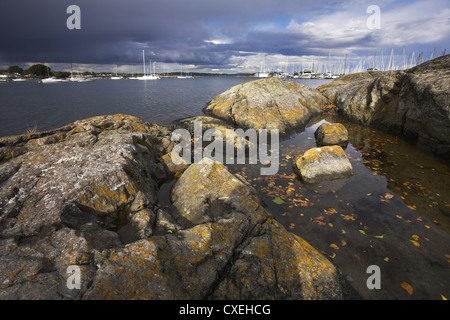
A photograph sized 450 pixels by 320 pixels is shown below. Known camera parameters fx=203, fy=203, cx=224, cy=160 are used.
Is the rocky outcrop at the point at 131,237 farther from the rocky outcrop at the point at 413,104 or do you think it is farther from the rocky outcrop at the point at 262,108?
the rocky outcrop at the point at 413,104

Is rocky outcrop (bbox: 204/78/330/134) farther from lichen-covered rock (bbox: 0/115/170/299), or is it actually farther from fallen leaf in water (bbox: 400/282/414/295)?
fallen leaf in water (bbox: 400/282/414/295)

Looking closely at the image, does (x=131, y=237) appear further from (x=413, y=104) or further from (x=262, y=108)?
(x=413, y=104)

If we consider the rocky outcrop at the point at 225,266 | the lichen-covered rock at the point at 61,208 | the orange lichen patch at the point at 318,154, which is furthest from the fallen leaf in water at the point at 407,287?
the lichen-covered rock at the point at 61,208

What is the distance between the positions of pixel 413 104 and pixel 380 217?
10633 millimetres

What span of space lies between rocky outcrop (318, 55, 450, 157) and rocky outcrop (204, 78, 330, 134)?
4.99 metres

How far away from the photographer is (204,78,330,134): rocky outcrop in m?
16.9

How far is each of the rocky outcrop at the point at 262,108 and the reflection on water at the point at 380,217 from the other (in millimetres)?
6243

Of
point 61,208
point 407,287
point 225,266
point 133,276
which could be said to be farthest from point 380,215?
point 61,208

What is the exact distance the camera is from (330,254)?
5.42m

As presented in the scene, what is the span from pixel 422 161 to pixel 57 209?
15451 millimetres

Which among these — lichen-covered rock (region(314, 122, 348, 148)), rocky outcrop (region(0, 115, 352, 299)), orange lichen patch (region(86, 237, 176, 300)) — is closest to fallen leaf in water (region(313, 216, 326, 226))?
rocky outcrop (region(0, 115, 352, 299))

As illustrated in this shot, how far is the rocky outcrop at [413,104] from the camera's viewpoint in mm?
10703
